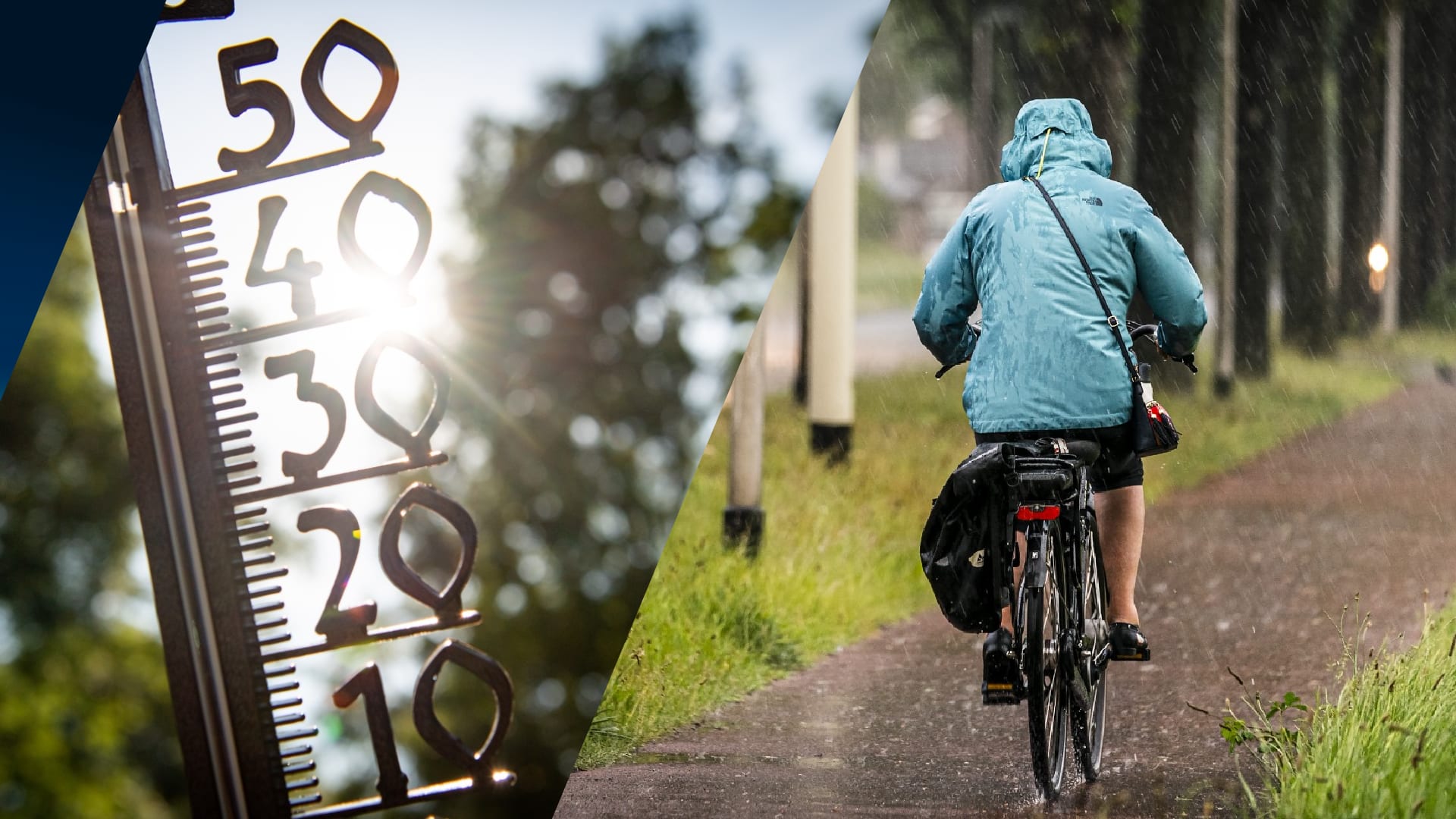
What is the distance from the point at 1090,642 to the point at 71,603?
16.8 meters

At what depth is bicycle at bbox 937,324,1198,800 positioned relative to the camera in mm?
3262

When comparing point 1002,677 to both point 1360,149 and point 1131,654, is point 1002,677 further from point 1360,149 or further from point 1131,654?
point 1360,149

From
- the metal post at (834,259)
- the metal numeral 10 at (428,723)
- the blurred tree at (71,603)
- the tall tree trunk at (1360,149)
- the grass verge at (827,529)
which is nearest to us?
the metal numeral 10 at (428,723)

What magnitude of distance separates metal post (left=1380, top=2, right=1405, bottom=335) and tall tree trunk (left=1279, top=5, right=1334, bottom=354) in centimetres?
24

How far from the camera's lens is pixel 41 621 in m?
18.0

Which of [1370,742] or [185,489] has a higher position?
[185,489]

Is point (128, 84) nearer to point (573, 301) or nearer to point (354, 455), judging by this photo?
point (354, 455)

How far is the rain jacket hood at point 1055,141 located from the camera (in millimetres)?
3553

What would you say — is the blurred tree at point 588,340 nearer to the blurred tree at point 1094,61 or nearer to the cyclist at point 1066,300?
the blurred tree at point 1094,61

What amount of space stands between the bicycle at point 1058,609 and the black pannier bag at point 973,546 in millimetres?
40

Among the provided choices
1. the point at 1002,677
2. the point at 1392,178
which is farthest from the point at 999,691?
the point at 1392,178

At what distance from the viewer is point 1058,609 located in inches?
133

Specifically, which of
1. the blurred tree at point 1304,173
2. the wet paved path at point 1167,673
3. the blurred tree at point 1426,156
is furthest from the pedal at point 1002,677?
the blurred tree at point 1426,156

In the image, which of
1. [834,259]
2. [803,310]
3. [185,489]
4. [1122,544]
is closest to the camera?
[185,489]
